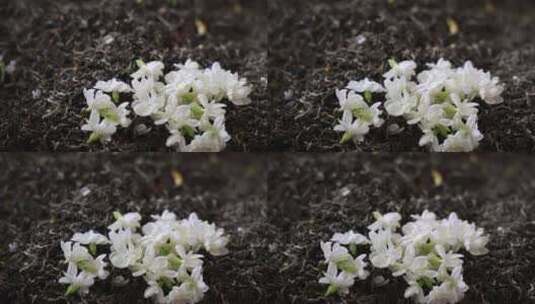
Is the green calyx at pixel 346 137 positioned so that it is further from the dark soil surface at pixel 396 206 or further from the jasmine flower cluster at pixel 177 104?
the jasmine flower cluster at pixel 177 104

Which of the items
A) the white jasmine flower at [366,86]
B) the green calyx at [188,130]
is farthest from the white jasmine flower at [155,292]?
the white jasmine flower at [366,86]

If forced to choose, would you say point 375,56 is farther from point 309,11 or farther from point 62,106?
point 62,106

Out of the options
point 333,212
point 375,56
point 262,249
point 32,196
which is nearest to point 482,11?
point 375,56

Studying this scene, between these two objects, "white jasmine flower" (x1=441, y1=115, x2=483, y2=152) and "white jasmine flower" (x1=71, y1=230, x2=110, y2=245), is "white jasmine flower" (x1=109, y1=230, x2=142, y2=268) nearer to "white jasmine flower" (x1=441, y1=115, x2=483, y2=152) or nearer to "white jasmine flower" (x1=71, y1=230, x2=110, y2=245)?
"white jasmine flower" (x1=71, y1=230, x2=110, y2=245)

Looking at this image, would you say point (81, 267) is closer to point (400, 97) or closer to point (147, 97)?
point (147, 97)

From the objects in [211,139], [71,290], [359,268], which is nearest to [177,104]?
[211,139]

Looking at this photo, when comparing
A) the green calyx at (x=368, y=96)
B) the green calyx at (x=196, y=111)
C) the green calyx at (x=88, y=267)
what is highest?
the green calyx at (x=368, y=96)
